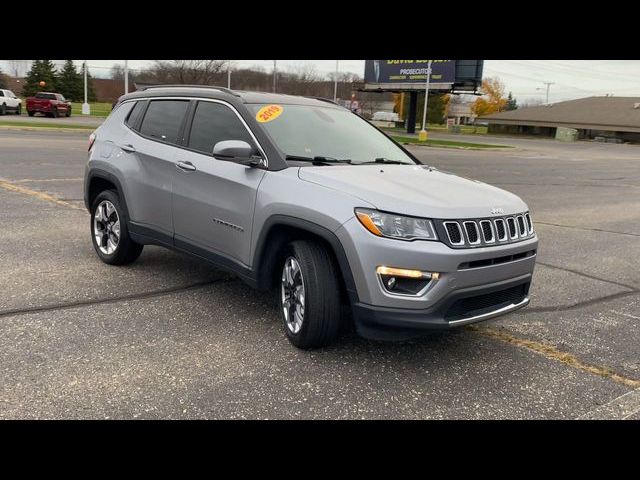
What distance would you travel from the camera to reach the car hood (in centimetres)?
377

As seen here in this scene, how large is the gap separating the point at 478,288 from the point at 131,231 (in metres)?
3.39

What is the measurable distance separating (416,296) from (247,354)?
1.26 meters

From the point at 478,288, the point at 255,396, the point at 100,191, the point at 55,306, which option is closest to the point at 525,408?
the point at 478,288

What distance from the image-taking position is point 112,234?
6.09 m

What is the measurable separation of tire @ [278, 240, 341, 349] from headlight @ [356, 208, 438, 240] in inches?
17.8

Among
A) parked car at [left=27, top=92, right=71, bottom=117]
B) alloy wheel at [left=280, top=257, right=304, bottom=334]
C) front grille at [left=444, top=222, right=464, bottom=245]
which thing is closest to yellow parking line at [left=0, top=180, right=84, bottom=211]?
alloy wheel at [left=280, top=257, right=304, bottom=334]

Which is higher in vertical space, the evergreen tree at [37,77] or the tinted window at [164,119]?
the evergreen tree at [37,77]

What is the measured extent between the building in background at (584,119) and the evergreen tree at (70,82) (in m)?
57.1

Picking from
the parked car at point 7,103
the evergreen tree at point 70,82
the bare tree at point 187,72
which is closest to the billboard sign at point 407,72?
the bare tree at point 187,72

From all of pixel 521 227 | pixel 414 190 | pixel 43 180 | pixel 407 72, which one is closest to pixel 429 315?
pixel 414 190

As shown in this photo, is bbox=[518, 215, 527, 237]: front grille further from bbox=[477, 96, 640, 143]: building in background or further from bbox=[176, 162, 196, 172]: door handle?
bbox=[477, 96, 640, 143]: building in background

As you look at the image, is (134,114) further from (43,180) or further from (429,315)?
(43,180)

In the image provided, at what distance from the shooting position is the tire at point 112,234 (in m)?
5.86

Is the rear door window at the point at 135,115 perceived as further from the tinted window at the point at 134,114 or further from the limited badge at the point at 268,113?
the limited badge at the point at 268,113
